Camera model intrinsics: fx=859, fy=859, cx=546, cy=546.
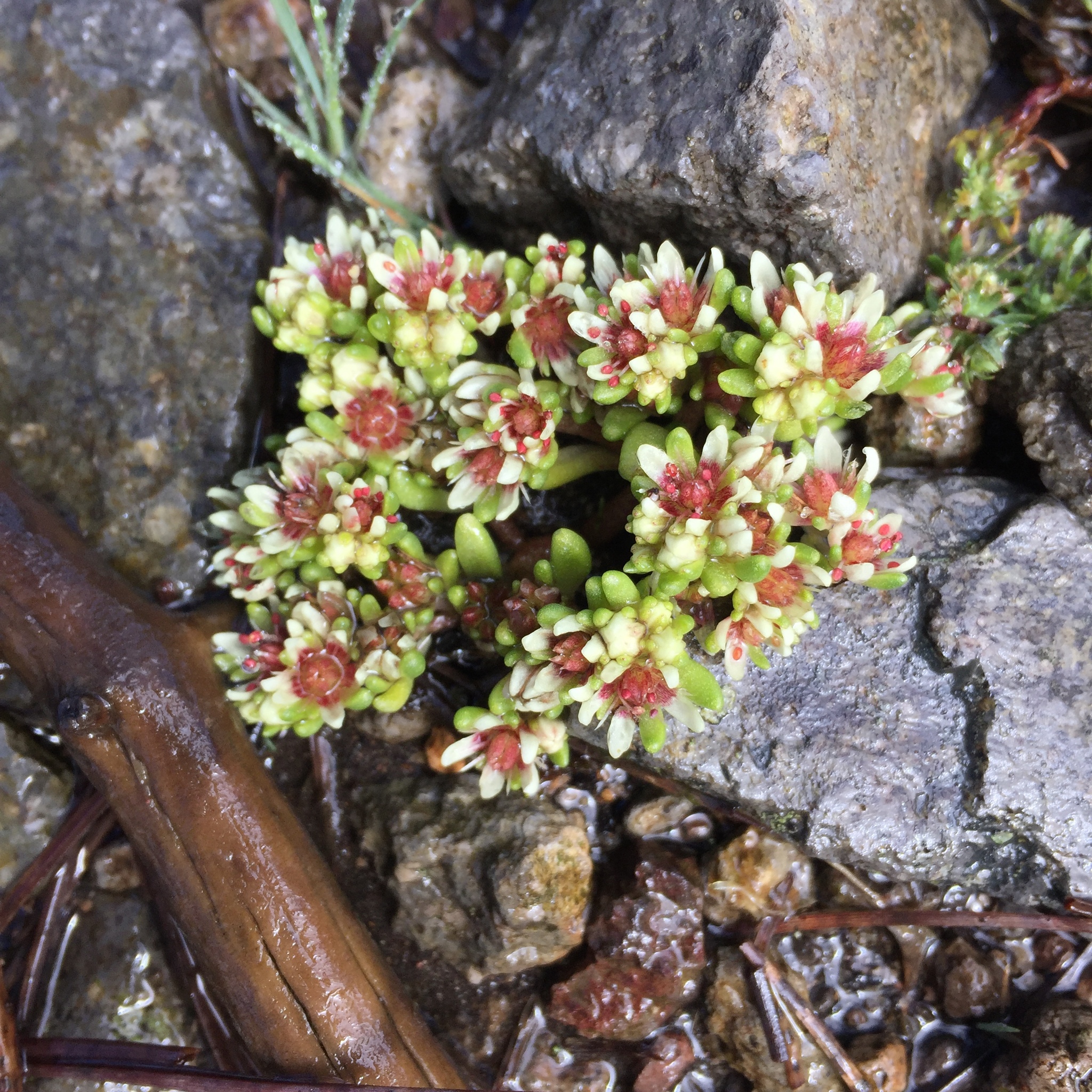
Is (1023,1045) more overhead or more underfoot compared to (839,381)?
more underfoot

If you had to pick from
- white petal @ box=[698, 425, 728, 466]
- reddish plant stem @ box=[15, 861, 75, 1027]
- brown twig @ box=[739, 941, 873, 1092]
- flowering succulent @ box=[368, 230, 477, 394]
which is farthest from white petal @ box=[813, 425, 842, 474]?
reddish plant stem @ box=[15, 861, 75, 1027]

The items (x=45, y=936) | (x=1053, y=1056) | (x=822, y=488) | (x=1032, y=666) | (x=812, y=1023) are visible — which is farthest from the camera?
(x=45, y=936)

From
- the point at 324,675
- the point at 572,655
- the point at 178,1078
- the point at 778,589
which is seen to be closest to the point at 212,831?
the point at 324,675

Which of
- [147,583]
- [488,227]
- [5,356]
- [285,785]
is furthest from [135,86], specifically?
[285,785]

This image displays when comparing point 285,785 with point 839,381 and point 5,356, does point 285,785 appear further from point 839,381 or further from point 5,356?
point 839,381

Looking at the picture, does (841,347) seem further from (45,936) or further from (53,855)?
(45,936)
